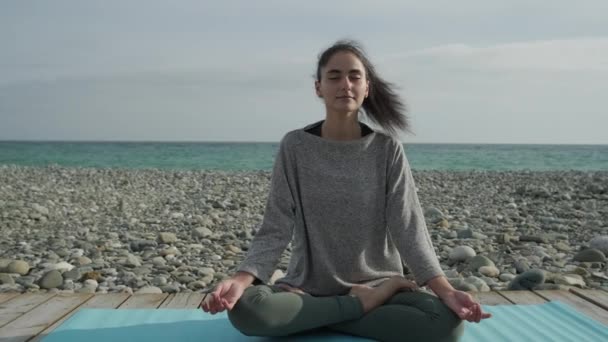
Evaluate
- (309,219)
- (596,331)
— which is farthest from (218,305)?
(596,331)

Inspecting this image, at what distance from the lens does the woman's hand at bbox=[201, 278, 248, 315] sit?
2.12 metres

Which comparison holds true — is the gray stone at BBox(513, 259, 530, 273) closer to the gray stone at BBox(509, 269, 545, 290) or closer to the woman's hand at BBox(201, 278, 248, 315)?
the gray stone at BBox(509, 269, 545, 290)

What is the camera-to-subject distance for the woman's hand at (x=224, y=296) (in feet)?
6.95

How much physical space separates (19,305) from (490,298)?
2537mm

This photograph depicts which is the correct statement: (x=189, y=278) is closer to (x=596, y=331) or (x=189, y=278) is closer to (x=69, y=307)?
(x=69, y=307)

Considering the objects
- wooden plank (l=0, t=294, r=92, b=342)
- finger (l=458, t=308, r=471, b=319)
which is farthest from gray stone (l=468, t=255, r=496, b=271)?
wooden plank (l=0, t=294, r=92, b=342)

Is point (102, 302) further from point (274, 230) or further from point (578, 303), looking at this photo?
point (578, 303)

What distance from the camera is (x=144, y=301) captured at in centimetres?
314

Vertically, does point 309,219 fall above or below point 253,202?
above

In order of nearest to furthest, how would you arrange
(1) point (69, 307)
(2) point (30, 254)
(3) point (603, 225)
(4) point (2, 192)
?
(1) point (69, 307), (2) point (30, 254), (3) point (603, 225), (4) point (2, 192)

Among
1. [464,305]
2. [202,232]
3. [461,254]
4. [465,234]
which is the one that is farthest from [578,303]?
[202,232]

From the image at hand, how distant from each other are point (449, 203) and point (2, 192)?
7.58 metres

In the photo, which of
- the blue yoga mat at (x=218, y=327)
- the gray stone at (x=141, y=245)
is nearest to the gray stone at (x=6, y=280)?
the blue yoga mat at (x=218, y=327)

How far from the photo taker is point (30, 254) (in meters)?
5.10
